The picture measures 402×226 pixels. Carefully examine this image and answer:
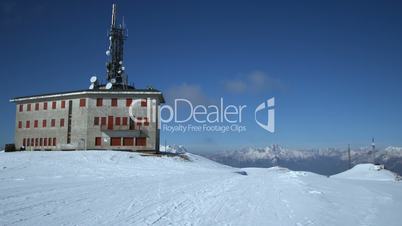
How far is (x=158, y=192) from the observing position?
16094 millimetres

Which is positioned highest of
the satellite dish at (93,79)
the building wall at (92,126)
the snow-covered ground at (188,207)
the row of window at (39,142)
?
the satellite dish at (93,79)

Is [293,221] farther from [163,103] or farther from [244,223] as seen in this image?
[163,103]

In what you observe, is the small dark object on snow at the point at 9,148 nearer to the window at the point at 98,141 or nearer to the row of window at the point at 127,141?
the window at the point at 98,141

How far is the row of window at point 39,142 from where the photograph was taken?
51000 millimetres

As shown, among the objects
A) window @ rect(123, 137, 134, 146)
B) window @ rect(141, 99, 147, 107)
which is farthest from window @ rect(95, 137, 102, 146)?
window @ rect(141, 99, 147, 107)

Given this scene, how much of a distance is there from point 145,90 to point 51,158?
54.8ft

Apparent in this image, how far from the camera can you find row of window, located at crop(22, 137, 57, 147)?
51000 mm

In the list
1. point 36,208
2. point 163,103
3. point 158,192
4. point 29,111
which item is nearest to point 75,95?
point 29,111

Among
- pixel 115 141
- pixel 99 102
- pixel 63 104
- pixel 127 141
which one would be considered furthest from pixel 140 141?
pixel 63 104

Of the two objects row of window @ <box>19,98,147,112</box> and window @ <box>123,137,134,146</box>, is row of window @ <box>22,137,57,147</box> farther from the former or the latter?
window @ <box>123,137,134,146</box>

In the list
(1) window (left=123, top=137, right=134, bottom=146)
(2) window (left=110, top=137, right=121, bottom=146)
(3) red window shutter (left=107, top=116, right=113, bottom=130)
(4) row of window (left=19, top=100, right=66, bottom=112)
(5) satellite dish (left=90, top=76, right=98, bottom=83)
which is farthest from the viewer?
(5) satellite dish (left=90, top=76, right=98, bottom=83)

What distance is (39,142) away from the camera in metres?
52.2

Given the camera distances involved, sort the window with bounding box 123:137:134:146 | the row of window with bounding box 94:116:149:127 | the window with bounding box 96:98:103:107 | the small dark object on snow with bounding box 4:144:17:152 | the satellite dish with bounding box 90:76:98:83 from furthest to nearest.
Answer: the satellite dish with bounding box 90:76:98:83 → the small dark object on snow with bounding box 4:144:17:152 → the window with bounding box 96:98:103:107 → the row of window with bounding box 94:116:149:127 → the window with bounding box 123:137:134:146

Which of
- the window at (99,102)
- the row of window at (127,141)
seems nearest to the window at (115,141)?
the row of window at (127,141)
